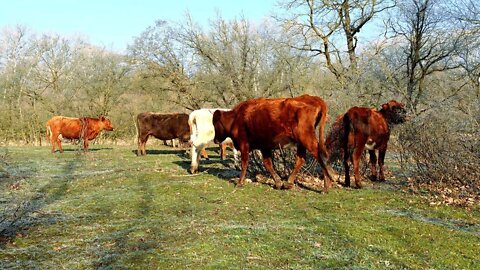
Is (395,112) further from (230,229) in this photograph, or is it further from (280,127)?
(230,229)

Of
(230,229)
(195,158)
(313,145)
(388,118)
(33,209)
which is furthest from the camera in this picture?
(195,158)

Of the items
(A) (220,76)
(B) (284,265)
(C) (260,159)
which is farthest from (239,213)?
(A) (220,76)

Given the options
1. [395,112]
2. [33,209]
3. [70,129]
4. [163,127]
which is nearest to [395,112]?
[395,112]

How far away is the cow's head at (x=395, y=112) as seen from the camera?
11570 mm

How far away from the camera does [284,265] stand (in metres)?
5.26

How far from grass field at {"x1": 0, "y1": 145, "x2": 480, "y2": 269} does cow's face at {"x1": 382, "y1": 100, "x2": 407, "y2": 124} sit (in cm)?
176

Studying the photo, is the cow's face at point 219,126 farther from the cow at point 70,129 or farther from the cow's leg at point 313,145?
the cow at point 70,129

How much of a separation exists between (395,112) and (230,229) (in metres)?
6.76

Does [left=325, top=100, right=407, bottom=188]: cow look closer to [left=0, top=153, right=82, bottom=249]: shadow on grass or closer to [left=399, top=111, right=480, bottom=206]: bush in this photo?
[left=399, top=111, right=480, bottom=206]: bush

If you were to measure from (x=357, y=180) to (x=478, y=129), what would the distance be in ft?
8.86

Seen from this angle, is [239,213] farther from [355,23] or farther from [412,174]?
[355,23]

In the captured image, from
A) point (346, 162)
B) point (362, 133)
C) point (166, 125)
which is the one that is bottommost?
point (346, 162)

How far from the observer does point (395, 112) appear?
1181 centimetres

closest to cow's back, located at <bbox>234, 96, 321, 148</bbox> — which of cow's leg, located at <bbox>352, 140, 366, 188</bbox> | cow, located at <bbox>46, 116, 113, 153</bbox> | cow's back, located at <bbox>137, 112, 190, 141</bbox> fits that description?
cow's leg, located at <bbox>352, 140, 366, 188</bbox>
